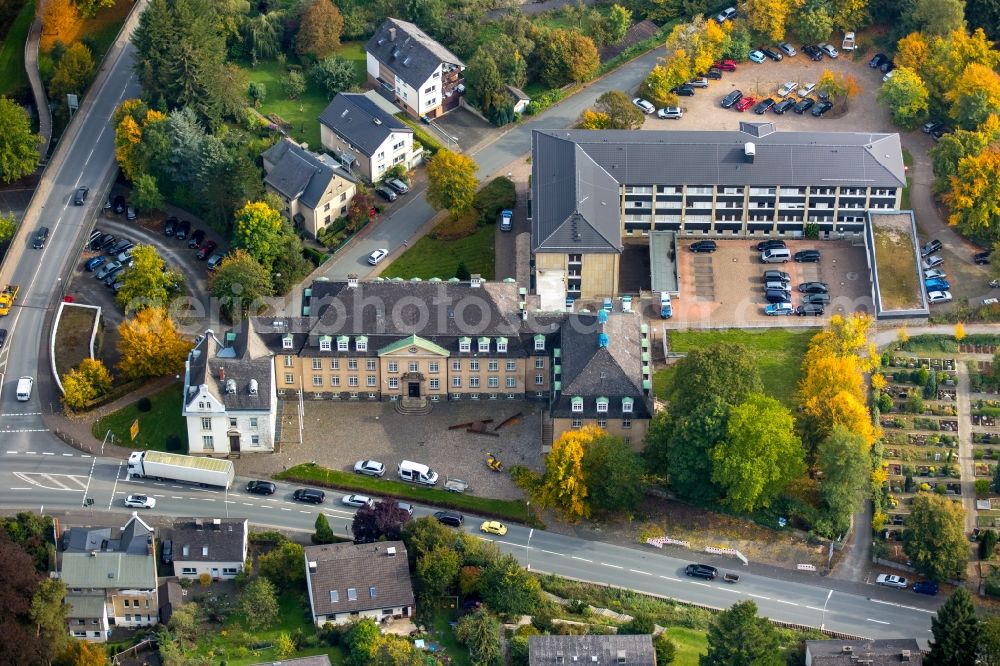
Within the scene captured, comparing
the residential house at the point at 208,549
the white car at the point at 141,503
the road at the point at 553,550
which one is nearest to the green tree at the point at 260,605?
the residential house at the point at 208,549

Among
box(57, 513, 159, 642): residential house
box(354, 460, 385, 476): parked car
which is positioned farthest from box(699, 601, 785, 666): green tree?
box(57, 513, 159, 642): residential house

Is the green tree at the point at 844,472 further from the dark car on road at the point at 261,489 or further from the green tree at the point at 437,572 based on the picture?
the dark car on road at the point at 261,489

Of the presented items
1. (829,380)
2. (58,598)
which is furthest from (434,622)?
(829,380)

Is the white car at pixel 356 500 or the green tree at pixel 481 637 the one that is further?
the white car at pixel 356 500

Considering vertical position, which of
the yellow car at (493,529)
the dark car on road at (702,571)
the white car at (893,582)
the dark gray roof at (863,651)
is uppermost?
the yellow car at (493,529)

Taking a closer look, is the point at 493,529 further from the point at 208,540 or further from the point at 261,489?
the point at 208,540

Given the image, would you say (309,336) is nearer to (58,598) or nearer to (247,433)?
(247,433)
